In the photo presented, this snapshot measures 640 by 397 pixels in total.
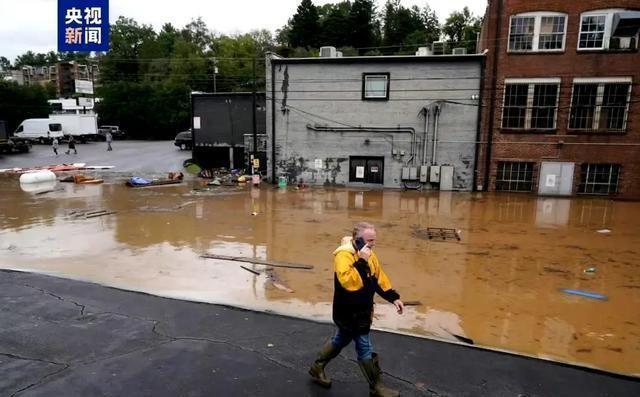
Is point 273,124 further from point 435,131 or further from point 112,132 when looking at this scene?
point 112,132

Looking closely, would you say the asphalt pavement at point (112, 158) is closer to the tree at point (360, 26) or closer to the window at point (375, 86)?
the window at point (375, 86)

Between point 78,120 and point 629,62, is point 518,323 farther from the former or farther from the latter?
point 78,120

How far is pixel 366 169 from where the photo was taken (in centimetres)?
2538

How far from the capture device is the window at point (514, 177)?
23531 mm

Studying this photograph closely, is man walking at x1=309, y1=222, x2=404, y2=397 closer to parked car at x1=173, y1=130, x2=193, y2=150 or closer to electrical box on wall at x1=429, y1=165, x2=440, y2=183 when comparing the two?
electrical box on wall at x1=429, y1=165, x2=440, y2=183

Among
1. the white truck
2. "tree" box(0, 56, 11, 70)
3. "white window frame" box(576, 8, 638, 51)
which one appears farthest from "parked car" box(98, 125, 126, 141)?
"tree" box(0, 56, 11, 70)

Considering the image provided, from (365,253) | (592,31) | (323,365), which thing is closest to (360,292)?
(365,253)

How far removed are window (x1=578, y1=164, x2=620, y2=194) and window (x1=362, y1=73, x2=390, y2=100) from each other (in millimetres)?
10470

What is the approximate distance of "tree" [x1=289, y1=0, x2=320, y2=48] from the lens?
71.4 metres

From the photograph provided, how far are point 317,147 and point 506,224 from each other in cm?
1213

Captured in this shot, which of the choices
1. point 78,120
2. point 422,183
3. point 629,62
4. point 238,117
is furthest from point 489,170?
point 78,120

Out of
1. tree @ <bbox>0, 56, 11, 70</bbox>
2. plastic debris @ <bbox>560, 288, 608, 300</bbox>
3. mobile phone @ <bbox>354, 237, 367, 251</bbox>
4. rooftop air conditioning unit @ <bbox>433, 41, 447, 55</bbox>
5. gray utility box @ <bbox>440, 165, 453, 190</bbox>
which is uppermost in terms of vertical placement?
tree @ <bbox>0, 56, 11, 70</bbox>

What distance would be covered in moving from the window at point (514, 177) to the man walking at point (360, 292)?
20.8m

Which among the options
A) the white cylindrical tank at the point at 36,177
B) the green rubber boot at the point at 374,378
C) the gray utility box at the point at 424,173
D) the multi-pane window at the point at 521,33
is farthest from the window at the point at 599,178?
the white cylindrical tank at the point at 36,177
